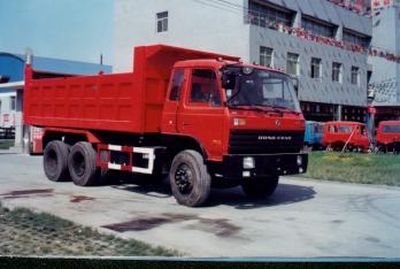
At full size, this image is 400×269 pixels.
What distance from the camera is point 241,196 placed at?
9680 mm

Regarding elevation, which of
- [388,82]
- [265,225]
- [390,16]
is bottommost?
[265,225]

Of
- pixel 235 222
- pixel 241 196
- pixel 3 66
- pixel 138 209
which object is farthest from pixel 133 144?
pixel 3 66

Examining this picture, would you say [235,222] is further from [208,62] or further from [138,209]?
[208,62]

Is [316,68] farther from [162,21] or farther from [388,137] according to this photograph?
[162,21]

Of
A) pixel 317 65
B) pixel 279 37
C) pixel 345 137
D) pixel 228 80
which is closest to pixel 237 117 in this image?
pixel 228 80

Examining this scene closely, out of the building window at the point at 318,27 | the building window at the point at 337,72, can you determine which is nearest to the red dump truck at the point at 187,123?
the building window at the point at 318,27

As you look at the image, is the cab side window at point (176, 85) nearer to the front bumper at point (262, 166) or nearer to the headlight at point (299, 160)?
the front bumper at point (262, 166)

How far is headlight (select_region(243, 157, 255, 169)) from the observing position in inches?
298

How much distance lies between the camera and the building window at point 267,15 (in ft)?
92.1

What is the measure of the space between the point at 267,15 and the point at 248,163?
22936 millimetres

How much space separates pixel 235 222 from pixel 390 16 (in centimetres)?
3456

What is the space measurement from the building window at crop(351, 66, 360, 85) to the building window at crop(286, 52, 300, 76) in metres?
7.39

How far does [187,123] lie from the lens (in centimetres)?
800

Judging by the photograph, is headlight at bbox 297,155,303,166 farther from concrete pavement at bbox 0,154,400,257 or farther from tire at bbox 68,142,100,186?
tire at bbox 68,142,100,186
